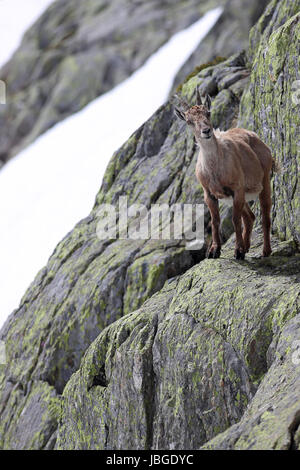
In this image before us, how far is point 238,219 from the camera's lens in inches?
612

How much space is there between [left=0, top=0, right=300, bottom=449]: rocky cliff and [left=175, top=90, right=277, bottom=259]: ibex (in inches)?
22.1

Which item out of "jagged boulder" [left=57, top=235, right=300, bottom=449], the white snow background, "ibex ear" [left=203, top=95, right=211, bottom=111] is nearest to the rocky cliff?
"jagged boulder" [left=57, top=235, right=300, bottom=449]

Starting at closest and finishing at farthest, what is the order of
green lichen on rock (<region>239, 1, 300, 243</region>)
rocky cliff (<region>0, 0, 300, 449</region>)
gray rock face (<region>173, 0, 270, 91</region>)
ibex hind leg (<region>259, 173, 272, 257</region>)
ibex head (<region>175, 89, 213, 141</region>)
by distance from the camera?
Result: rocky cliff (<region>0, 0, 300, 449</region>) < ibex head (<region>175, 89, 213, 141</region>) < ibex hind leg (<region>259, 173, 272, 257</region>) < green lichen on rock (<region>239, 1, 300, 243</region>) < gray rock face (<region>173, 0, 270, 91</region>)

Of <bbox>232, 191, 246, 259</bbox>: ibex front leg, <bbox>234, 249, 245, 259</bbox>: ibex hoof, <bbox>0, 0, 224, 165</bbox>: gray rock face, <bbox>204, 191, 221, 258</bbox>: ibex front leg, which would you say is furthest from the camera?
<bbox>0, 0, 224, 165</bbox>: gray rock face

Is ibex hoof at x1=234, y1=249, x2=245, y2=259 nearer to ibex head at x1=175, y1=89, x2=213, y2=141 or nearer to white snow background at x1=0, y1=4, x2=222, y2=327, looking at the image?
ibex head at x1=175, y1=89, x2=213, y2=141

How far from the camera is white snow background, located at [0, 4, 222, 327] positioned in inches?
1197

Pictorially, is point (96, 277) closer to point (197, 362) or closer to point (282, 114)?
point (282, 114)

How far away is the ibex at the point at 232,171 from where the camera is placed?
15.3 meters

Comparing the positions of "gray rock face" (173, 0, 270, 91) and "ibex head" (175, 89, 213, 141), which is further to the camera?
"gray rock face" (173, 0, 270, 91)

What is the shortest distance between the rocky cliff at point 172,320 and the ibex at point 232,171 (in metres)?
0.56

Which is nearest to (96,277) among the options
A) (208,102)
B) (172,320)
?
(172,320)

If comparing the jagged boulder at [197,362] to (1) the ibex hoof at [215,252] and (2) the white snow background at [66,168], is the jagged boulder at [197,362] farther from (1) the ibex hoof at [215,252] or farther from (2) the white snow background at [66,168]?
(2) the white snow background at [66,168]

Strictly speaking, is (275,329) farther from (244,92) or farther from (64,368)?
(244,92)

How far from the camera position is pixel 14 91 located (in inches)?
2408
